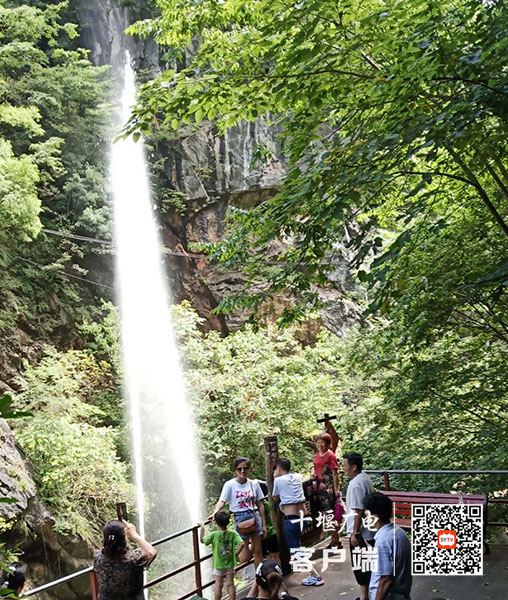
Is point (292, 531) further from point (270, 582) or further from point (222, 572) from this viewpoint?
point (270, 582)

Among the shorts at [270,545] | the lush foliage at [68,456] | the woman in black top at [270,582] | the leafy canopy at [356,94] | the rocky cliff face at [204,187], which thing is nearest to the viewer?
the woman in black top at [270,582]

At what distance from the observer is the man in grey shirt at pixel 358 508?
15.0 ft

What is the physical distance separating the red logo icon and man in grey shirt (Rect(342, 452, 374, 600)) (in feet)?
2.68

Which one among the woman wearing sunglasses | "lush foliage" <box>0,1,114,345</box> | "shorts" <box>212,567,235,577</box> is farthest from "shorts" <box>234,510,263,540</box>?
"lush foliage" <box>0,1,114,345</box>

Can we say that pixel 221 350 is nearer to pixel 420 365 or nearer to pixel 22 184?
pixel 22 184

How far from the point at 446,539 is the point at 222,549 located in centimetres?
198

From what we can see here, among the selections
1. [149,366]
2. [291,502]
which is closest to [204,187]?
[149,366]

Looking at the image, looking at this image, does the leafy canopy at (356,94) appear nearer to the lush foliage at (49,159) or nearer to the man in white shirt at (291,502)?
the man in white shirt at (291,502)

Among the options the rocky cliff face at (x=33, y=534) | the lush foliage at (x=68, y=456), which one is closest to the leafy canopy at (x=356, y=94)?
the rocky cliff face at (x=33, y=534)

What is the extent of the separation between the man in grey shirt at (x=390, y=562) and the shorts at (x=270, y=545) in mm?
2503

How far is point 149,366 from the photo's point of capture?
1773 centimetres

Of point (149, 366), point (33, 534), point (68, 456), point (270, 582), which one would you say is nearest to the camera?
point (270, 582)

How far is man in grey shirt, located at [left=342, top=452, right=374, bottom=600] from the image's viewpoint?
4.58 m

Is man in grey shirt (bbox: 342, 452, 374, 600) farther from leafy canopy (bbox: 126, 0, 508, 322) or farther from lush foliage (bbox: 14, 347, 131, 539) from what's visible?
lush foliage (bbox: 14, 347, 131, 539)
